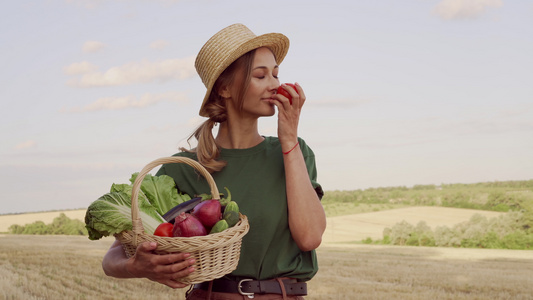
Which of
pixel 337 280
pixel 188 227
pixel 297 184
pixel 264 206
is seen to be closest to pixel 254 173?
pixel 264 206

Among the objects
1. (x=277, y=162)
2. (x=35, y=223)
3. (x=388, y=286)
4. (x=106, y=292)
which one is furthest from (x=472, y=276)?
(x=35, y=223)

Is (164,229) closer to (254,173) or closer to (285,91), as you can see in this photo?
(254,173)

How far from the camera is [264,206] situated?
311cm

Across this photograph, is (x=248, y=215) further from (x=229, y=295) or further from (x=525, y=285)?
(x=525, y=285)

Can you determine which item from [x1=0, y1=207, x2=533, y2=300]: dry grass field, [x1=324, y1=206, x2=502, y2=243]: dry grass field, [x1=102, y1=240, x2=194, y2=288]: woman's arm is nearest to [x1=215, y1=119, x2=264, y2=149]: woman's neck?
[x1=102, y1=240, x2=194, y2=288]: woman's arm

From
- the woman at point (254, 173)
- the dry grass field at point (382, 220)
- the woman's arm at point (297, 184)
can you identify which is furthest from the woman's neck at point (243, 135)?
the dry grass field at point (382, 220)

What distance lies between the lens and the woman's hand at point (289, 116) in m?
2.98

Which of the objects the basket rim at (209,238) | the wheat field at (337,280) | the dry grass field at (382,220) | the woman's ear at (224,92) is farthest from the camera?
the dry grass field at (382,220)

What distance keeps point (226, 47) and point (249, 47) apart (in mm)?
140

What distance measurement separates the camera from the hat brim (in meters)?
3.20

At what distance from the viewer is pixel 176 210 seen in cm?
301

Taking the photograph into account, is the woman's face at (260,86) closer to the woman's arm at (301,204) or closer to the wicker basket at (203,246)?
the woman's arm at (301,204)

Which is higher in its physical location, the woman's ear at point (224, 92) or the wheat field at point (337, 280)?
the woman's ear at point (224, 92)

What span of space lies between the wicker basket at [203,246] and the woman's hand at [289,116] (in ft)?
1.51
